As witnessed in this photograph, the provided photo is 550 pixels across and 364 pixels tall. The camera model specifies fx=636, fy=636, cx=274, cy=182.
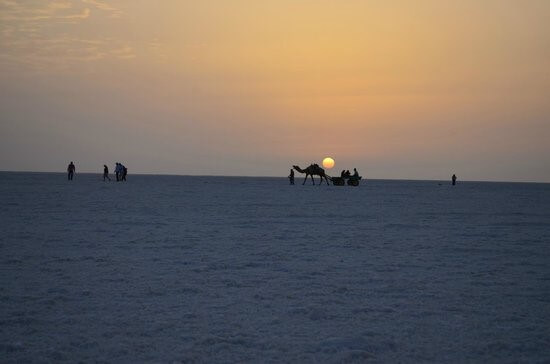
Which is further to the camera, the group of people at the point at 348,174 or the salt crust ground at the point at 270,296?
the group of people at the point at 348,174

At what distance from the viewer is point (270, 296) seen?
908 centimetres

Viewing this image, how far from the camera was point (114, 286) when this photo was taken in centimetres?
970

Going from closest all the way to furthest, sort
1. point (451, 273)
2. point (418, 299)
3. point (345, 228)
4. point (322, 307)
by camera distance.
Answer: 1. point (322, 307)
2. point (418, 299)
3. point (451, 273)
4. point (345, 228)

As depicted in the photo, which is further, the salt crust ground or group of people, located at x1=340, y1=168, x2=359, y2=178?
group of people, located at x1=340, y1=168, x2=359, y2=178

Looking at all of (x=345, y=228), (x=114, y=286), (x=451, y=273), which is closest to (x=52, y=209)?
(x=345, y=228)

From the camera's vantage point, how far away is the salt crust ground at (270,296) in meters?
6.66

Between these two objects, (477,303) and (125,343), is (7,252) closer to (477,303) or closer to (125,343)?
(125,343)

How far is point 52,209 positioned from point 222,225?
349 inches

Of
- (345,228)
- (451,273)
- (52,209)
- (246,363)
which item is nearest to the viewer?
(246,363)

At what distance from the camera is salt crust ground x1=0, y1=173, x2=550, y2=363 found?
262 inches

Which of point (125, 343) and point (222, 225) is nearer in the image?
point (125, 343)

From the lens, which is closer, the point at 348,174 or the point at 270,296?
the point at 270,296

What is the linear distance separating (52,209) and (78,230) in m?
8.43

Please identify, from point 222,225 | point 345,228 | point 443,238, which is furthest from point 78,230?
point 443,238
